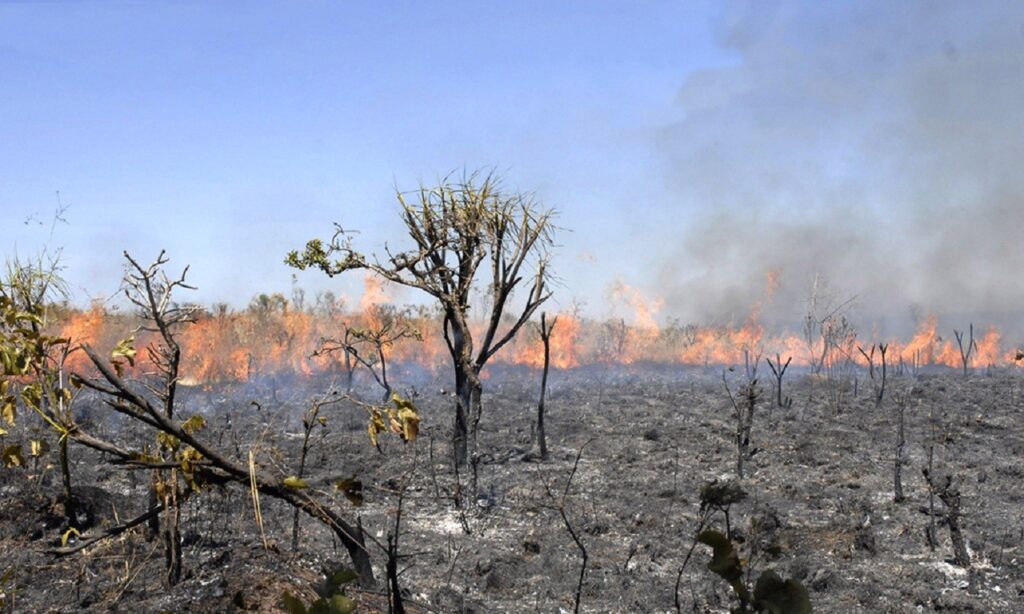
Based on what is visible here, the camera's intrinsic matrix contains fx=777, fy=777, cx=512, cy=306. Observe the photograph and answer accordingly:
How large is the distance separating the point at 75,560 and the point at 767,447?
14250mm

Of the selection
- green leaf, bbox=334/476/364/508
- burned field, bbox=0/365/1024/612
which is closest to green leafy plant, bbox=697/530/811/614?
burned field, bbox=0/365/1024/612

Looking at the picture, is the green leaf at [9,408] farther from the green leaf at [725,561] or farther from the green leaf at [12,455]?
the green leaf at [725,561]

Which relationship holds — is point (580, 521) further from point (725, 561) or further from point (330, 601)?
point (330, 601)

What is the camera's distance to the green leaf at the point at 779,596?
1959 mm

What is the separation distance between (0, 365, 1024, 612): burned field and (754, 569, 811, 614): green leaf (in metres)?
0.50

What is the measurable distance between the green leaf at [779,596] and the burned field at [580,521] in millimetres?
499

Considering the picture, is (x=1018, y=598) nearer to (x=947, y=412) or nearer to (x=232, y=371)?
(x=947, y=412)

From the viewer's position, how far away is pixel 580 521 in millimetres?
12117

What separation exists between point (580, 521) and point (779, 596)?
412 inches

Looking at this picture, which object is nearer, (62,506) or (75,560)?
(75,560)

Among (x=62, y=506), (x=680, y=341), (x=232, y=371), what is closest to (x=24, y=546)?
(x=62, y=506)

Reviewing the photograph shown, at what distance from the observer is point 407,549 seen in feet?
34.3

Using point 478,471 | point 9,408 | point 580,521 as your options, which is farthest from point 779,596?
point 478,471

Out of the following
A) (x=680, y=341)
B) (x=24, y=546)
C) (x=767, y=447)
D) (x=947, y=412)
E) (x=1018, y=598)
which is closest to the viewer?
(x=1018, y=598)
